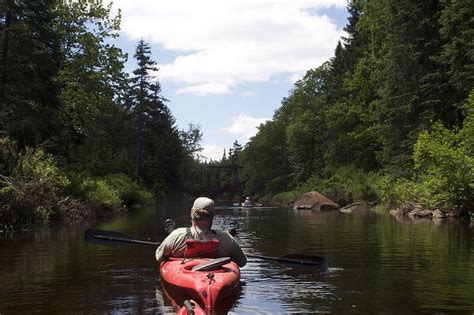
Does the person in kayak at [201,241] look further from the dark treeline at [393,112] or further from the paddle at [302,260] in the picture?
the dark treeline at [393,112]

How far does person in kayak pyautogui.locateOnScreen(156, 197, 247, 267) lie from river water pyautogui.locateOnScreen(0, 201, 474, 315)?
70 cm

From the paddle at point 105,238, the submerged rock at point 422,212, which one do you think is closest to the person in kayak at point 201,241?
the paddle at point 105,238

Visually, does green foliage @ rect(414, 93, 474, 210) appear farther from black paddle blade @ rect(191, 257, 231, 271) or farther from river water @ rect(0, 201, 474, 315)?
black paddle blade @ rect(191, 257, 231, 271)

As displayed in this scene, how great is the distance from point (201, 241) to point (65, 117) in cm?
2969

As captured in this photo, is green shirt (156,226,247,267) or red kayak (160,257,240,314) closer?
red kayak (160,257,240,314)

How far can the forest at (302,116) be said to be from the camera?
25.2 metres

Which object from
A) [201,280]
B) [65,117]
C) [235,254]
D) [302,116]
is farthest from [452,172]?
[302,116]

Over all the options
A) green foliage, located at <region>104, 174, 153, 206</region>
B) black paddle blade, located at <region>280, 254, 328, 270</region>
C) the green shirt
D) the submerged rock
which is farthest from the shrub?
green foliage, located at <region>104, 174, 153, 206</region>

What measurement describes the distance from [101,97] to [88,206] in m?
13.8

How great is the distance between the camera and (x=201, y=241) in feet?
31.0

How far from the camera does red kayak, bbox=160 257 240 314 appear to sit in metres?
7.36

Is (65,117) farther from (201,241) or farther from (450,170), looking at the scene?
(201,241)

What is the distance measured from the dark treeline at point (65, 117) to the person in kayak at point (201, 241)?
464 inches

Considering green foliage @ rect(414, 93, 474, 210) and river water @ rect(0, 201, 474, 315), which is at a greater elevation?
green foliage @ rect(414, 93, 474, 210)
